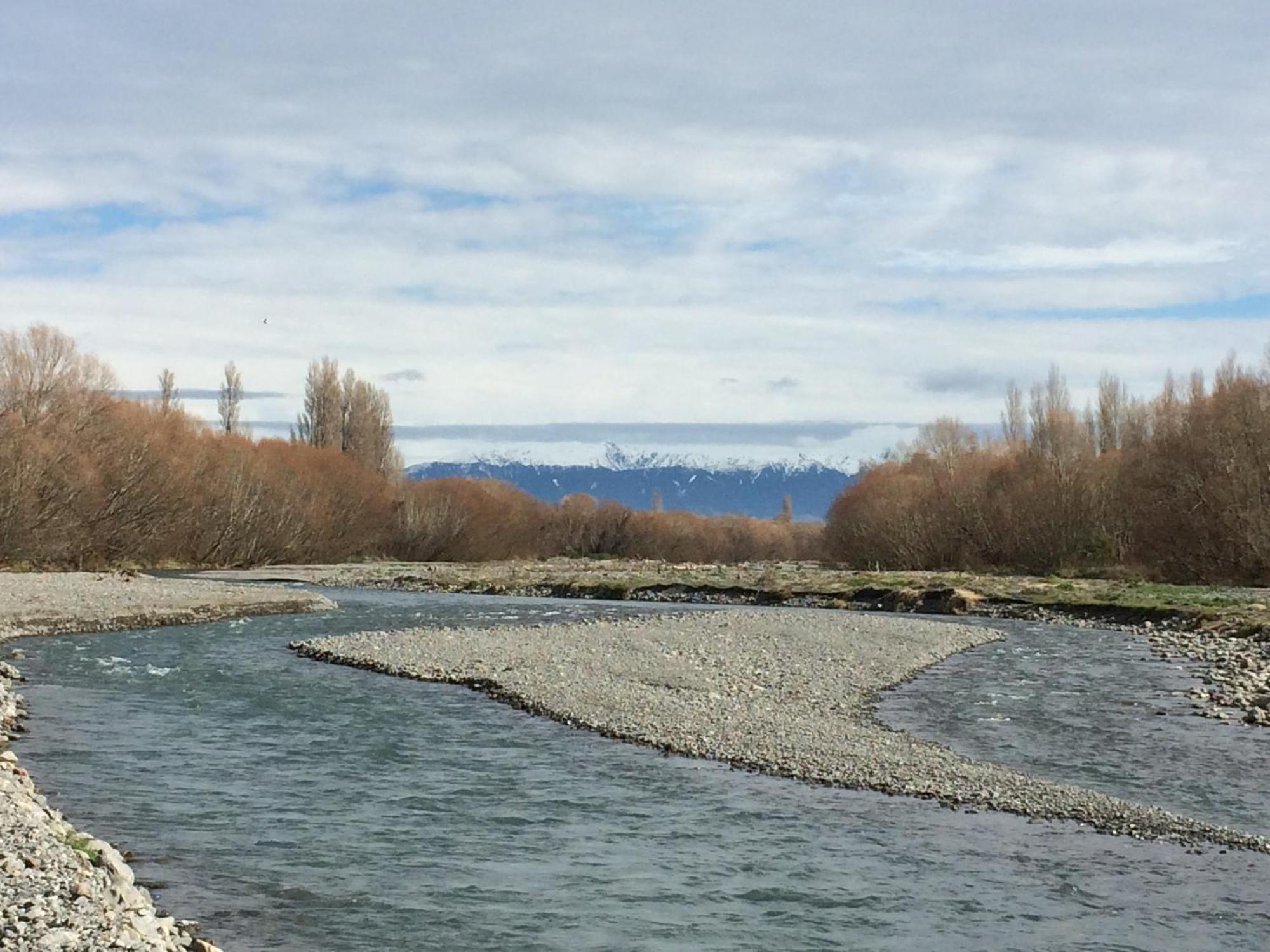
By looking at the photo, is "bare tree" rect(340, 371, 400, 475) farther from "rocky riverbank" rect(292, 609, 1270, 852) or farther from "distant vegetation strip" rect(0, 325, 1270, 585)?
"rocky riverbank" rect(292, 609, 1270, 852)

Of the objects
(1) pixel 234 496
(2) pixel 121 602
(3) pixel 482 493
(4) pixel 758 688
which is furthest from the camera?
(3) pixel 482 493

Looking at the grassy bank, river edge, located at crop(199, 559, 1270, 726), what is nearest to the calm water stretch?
river edge, located at crop(199, 559, 1270, 726)

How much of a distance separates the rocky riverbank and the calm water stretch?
2.44 ft

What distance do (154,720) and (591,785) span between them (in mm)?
9497

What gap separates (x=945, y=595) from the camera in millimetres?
53438

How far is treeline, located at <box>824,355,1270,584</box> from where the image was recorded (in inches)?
2287

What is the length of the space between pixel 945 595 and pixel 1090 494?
2485cm

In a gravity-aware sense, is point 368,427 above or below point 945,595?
above

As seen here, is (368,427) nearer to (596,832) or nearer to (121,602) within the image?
(121,602)

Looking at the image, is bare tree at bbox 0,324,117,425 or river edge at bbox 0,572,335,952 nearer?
river edge at bbox 0,572,335,952

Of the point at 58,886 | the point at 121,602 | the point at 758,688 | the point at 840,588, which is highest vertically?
the point at 840,588

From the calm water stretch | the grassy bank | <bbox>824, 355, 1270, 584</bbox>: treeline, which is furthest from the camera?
<bbox>824, 355, 1270, 584</bbox>: treeline

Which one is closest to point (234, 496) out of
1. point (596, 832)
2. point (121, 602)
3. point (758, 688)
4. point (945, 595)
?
point (121, 602)

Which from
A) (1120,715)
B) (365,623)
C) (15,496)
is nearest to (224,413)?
(15,496)
